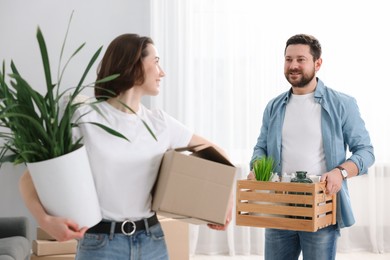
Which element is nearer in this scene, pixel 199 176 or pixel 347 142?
pixel 199 176

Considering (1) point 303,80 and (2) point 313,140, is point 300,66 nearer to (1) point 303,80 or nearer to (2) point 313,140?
(1) point 303,80

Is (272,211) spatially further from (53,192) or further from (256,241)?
(256,241)

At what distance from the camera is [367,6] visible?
5570 mm

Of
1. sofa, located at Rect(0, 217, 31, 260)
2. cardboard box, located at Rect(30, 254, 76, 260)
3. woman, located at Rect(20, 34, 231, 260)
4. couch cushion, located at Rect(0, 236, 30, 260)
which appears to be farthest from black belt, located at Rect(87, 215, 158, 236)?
cardboard box, located at Rect(30, 254, 76, 260)

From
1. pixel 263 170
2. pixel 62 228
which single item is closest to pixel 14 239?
pixel 263 170

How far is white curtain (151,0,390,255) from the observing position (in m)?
5.35

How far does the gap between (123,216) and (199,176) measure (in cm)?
23

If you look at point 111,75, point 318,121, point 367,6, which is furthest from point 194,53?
point 111,75

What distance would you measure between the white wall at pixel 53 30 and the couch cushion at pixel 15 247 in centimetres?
96

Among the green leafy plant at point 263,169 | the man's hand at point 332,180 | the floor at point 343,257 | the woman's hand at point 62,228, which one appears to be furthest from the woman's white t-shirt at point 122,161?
the floor at point 343,257

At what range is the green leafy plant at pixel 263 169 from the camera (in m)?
2.62

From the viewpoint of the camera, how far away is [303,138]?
2762 mm

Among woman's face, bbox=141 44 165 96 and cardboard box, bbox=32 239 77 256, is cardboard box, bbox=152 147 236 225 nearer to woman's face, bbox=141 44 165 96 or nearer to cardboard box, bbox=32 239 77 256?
woman's face, bbox=141 44 165 96

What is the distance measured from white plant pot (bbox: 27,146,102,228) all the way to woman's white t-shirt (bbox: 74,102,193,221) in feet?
0.23
